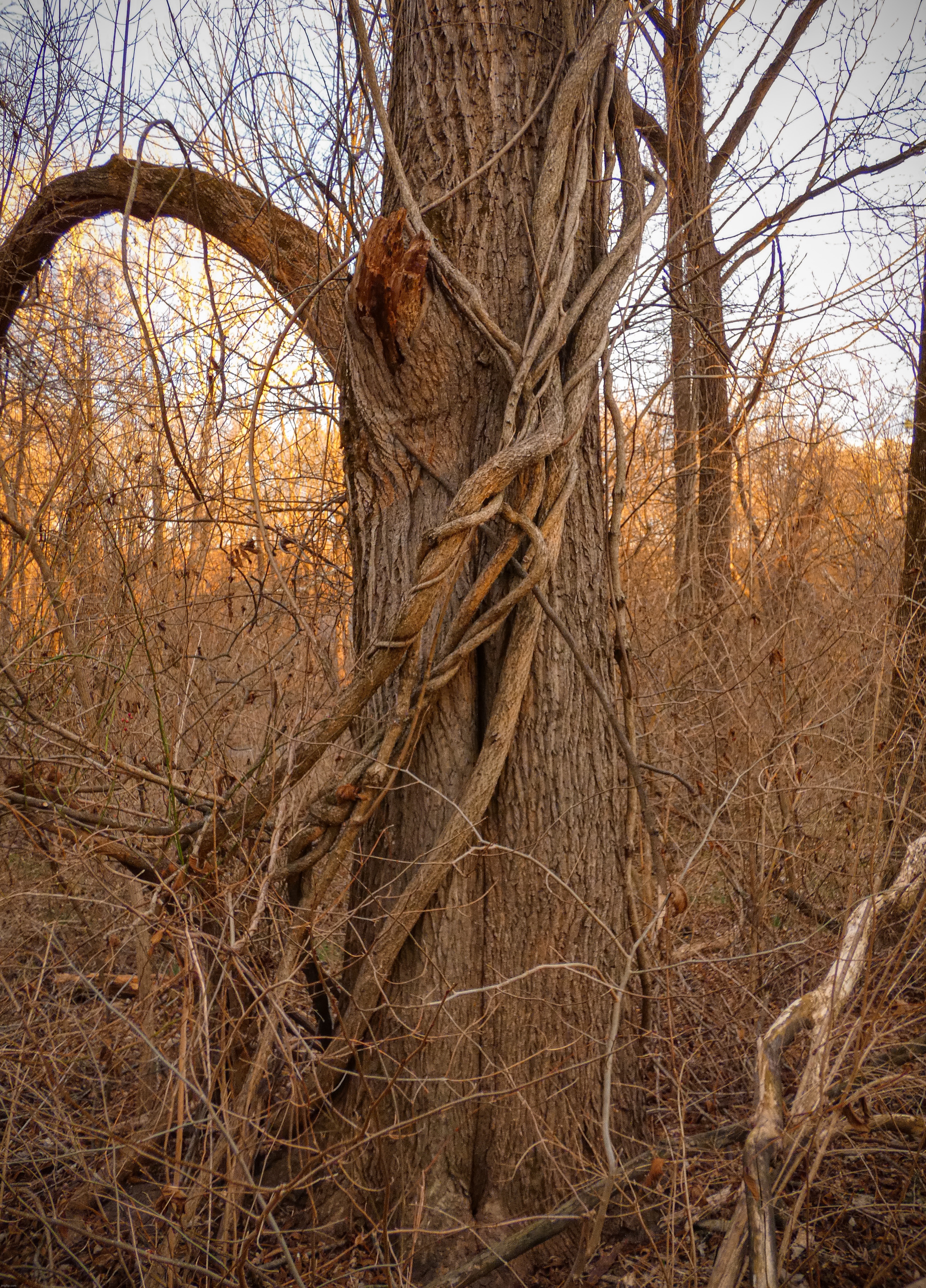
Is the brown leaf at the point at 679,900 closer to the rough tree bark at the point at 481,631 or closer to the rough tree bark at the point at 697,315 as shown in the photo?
the rough tree bark at the point at 481,631

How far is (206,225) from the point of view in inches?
130

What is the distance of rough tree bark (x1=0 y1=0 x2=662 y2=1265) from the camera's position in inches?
67.5

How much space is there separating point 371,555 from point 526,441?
438mm

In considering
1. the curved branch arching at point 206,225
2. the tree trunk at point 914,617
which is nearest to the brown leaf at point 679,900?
the tree trunk at point 914,617

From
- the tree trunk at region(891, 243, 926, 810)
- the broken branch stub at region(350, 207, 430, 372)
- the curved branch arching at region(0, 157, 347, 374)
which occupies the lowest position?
the tree trunk at region(891, 243, 926, 810)

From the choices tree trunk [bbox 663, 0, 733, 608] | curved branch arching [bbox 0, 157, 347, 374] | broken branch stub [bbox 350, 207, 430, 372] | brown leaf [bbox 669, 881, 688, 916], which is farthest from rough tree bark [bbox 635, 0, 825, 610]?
brown leaf [bbox 669, 881, 688, 916]

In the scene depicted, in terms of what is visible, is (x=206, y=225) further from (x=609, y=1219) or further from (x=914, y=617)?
(x=609, y=1219)

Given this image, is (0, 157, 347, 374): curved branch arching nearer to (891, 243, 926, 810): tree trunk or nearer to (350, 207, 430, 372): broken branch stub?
(350, 207, 430, 372): broken branch stub

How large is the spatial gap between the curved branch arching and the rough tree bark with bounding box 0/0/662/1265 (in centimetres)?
92

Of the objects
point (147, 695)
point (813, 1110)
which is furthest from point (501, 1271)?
point (147, 695)

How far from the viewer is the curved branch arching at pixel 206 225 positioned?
9.89 ft

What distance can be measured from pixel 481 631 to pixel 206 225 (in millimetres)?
2442

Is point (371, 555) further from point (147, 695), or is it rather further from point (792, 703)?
point (792, 703)

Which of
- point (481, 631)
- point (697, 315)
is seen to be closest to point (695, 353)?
point (697, 315)
